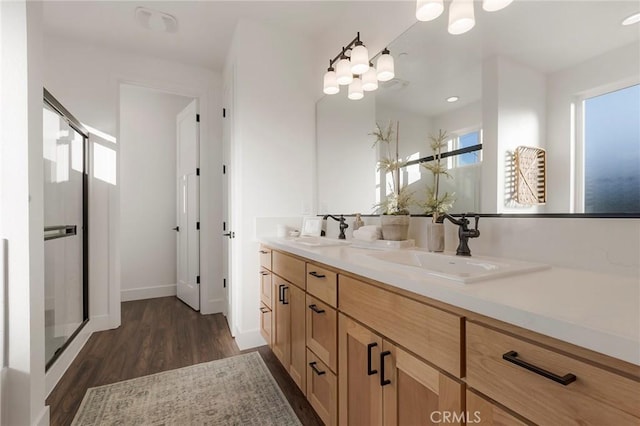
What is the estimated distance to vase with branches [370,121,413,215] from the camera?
1629mm

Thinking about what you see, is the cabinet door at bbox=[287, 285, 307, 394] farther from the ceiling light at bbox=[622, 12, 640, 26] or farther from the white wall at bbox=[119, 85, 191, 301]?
the white wall at bbox=[119, 85, 191, 301]

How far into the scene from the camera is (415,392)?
0.84 metres

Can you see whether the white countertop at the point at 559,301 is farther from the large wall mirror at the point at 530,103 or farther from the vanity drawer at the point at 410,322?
the large wall mirror at the point at 530,103

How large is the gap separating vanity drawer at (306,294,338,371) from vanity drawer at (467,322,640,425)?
67 centimetres

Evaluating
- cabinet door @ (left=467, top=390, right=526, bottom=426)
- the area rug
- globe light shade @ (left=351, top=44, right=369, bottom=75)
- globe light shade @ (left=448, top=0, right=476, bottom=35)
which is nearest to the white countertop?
cabinet door @ (left=467, top=390, right=526, bottom=426)

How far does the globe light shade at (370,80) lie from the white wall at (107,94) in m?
1.96

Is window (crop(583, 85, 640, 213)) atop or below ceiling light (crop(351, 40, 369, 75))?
below

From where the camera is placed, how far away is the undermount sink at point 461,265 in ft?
2.71

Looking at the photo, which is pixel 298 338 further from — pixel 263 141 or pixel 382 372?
pixel 263 141

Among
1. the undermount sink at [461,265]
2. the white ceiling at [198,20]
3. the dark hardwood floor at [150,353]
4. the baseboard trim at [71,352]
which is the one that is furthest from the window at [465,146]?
the baseboard trim at [71,352]

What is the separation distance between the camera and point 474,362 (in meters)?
0.67

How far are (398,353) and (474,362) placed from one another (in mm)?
281

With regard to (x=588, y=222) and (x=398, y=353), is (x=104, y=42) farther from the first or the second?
(x=588, y=222)

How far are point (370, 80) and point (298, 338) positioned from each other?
5.40 ft
